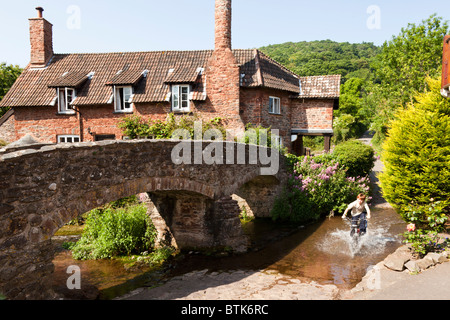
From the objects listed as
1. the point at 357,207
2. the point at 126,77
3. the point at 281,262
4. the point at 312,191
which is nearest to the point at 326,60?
the point at 126,77

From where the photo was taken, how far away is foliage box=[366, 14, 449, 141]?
85.1ft

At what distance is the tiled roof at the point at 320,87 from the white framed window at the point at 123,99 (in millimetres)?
11134

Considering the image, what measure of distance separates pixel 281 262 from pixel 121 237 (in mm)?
5578

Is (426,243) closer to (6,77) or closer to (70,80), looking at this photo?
(70,80)

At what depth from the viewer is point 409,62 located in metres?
26.5

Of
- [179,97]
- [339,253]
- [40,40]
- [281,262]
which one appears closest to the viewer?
[281,262]

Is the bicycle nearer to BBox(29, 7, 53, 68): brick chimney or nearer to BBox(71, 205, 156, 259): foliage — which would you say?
BBox(71, 205, 156, 259): foliage

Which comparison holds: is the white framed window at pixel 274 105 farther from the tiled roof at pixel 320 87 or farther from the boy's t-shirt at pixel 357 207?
the boy's t-shirt at pixel 357 207

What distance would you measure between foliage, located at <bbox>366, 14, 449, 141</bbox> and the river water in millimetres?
17395

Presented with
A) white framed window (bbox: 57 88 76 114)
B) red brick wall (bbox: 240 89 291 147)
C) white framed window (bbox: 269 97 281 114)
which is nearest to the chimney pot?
white framed window (bbox: 57 88 76 114)

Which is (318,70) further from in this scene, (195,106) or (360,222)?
(360,222)

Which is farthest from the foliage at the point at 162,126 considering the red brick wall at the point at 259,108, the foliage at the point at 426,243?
the foliage at the point at 426,243

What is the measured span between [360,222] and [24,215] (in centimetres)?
952

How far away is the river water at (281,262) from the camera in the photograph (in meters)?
8.77
